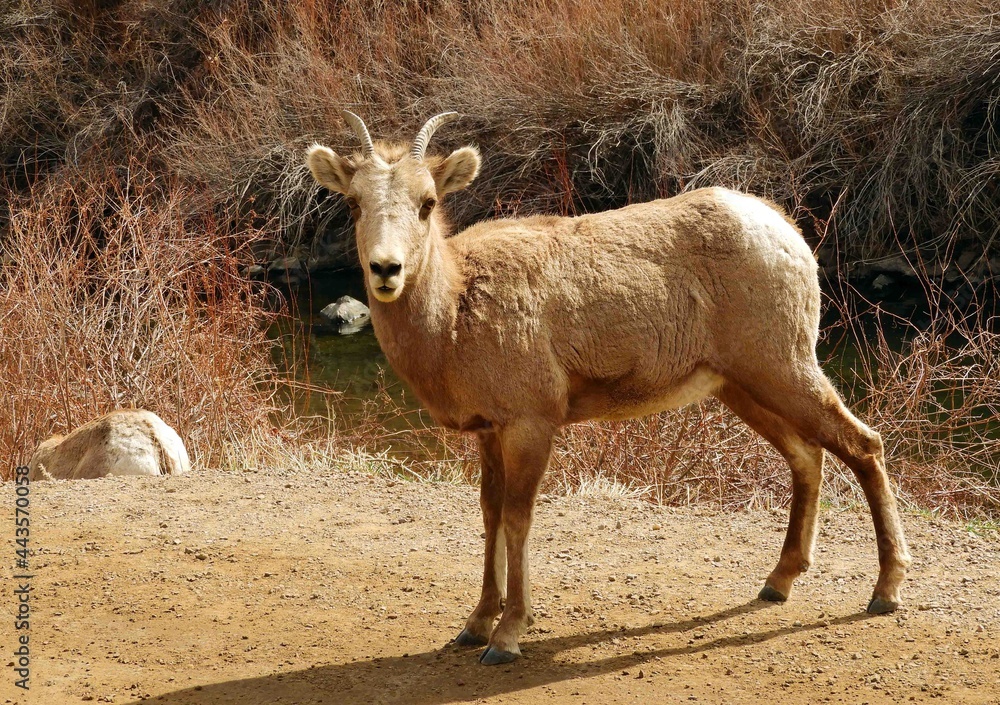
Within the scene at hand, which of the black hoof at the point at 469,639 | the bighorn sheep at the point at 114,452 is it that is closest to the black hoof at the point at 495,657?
the black hoof at the point at 469,639

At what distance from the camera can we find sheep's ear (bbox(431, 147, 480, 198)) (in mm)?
4801

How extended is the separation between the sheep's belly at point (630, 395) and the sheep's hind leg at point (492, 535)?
0.37m

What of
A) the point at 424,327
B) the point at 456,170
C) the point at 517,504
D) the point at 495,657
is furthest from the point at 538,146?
the point at 495,657

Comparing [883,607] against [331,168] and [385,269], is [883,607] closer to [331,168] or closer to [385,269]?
[385,269]

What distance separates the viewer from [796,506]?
5203mm

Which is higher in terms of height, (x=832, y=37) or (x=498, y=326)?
(x=832, y=37)

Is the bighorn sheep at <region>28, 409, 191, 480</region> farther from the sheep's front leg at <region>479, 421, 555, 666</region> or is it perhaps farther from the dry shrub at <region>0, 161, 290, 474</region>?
the sheep's front leg at <region>479, 421, 555, 666</region>

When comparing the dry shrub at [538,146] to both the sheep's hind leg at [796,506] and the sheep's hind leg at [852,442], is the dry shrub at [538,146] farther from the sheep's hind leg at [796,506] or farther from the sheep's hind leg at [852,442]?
the sheep's hind leg at [852,442]

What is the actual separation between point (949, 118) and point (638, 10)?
15.5 feet

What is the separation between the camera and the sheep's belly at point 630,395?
16.0 ft

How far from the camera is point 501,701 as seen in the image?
14.0 ft

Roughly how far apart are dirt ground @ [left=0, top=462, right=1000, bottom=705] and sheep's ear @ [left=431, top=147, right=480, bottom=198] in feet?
6.25

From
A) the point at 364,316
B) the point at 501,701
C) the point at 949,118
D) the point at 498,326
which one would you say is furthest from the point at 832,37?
the point at 501,701

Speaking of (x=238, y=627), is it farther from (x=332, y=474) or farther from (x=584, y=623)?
(x=332, y=474)
